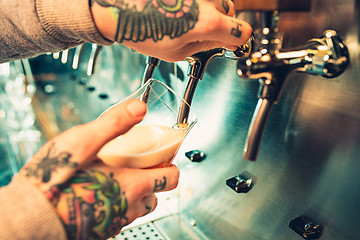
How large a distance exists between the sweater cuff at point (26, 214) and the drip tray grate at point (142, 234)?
0.44 meters

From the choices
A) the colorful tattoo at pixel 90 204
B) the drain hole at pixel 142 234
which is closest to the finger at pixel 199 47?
the colorful tattoo at pixel 90 204

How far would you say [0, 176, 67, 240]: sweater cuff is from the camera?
1.14ft

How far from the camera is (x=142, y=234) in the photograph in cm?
79

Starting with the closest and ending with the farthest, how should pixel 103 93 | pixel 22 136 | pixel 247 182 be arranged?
pixel 247 182 → pixel 103 93 → pixel 22 136

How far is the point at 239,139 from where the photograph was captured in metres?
0.67

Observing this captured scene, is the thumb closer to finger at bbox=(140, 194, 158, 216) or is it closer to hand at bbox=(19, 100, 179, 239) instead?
hand at bbox=(19, 100, 179, 239)

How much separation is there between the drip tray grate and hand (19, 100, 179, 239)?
1.24ft

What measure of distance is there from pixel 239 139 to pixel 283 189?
14 cm

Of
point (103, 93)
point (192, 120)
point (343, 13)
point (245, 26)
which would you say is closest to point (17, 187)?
point (192, 120)

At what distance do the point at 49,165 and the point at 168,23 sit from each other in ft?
0.82

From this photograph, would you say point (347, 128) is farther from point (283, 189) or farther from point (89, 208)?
point (89, 208)

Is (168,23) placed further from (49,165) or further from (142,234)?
(142,234)

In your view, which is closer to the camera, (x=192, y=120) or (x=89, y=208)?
(x=89, y=208)

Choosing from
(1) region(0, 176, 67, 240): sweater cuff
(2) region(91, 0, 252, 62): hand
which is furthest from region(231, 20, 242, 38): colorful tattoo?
(1) region(0, 176, 67, 240): sweater cuff
